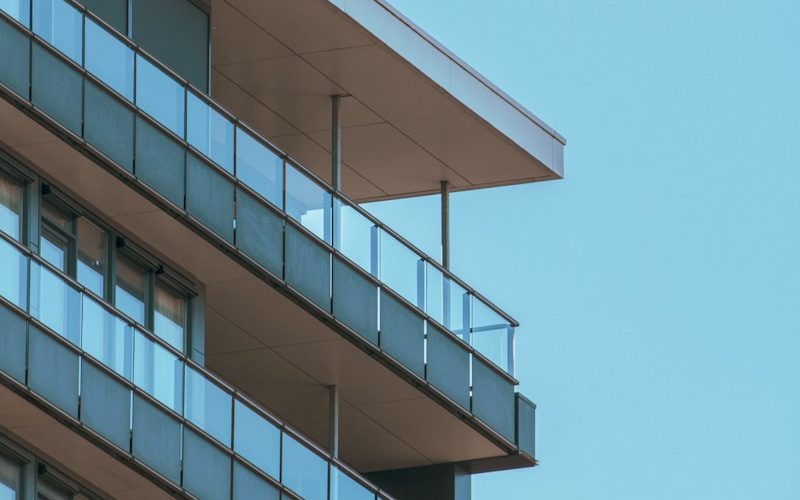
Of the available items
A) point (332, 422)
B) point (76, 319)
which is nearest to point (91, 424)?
point (76, 319)

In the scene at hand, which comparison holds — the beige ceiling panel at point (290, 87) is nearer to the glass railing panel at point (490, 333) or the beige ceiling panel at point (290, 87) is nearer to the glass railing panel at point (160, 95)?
the glass railing panel at point (490, 333)

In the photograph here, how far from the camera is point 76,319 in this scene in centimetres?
3844

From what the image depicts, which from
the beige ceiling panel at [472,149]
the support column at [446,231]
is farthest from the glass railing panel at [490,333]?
the beige ceiling panel at [472,149]

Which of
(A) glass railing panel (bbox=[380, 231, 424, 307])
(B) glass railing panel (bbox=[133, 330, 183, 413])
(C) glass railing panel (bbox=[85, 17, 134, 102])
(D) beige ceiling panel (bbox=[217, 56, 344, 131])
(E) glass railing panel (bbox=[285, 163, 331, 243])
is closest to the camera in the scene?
(B) glass railing panel (bbox=[133, 330, 183, 413])

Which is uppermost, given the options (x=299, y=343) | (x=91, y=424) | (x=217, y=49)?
(x=217, y=49)

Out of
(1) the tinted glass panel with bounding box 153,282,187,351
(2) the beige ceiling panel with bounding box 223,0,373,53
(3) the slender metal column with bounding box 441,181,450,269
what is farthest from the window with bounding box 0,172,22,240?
(3) the slender metal column with bounding box 441,181,450,269

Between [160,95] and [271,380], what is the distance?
5.78m

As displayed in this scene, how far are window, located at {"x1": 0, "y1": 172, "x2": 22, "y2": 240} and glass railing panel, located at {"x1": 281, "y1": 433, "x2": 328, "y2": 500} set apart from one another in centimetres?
440

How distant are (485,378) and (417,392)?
1423mm

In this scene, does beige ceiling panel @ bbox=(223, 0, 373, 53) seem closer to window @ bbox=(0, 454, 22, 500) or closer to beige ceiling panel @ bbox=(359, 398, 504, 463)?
beige ceiling panel @ bbox=(359, 398, 504, 463)

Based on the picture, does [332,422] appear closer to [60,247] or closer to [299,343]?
[299,343]

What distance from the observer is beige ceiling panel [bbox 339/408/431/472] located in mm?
46750

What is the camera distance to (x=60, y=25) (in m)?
39.2

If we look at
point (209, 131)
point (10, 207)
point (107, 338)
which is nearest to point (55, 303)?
point (107, 338)
